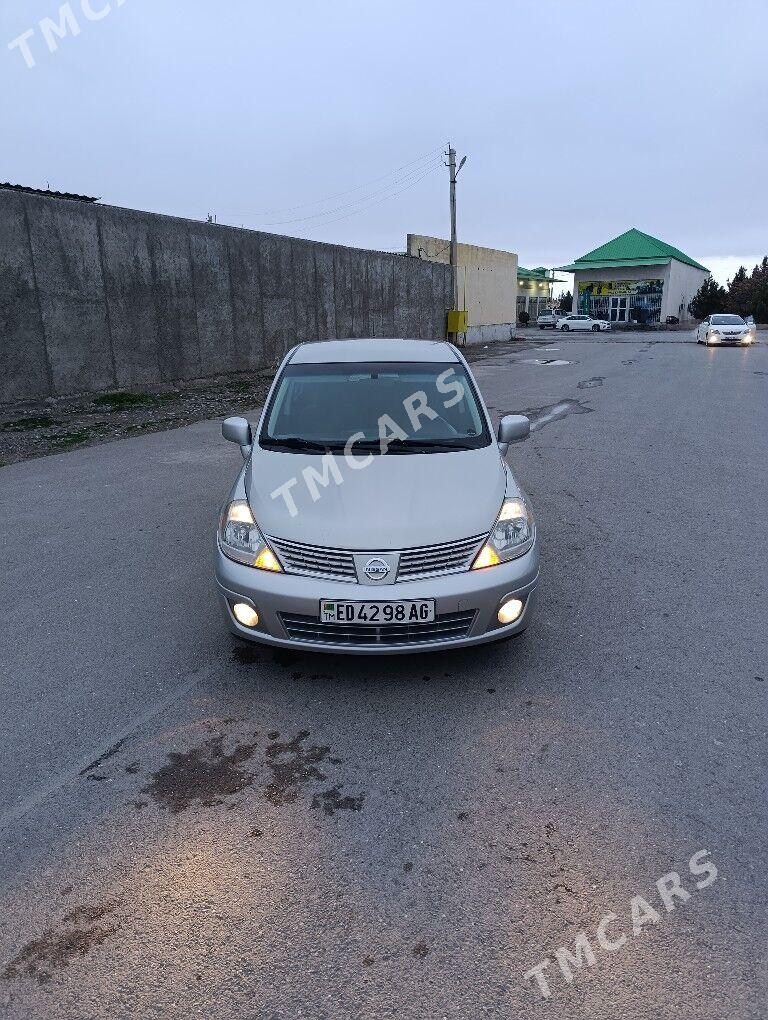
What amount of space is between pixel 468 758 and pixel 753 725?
134cm

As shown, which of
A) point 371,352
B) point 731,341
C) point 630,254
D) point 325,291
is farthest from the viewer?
point 630,254

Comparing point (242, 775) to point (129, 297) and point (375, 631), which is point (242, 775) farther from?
point (129, 297)

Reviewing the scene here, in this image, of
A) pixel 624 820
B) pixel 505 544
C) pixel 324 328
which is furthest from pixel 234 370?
pixel 624 820

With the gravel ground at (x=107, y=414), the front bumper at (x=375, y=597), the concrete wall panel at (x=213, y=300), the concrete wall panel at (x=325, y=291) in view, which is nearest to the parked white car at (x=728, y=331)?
the concrete wall panel at (x=325, y=291)

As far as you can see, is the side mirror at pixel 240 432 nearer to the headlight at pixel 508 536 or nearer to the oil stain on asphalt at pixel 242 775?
the headlight at pixel 508 536

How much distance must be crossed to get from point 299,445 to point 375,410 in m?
0.61

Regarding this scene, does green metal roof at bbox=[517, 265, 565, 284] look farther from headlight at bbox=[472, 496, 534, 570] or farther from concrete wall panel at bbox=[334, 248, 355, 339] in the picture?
headlight at bbox=[472, 496, 534, 570]

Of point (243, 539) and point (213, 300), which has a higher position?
point (213, 300)

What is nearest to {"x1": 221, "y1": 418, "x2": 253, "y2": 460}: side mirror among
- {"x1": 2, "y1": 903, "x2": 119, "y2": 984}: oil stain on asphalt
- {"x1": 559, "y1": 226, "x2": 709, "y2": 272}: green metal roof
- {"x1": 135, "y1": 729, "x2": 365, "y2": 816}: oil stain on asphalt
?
{"x1": 135, "y1": 729, "x2": 365, "y2": 816}: oil stain on asphalt

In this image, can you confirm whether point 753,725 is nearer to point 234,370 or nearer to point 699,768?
point 699,768

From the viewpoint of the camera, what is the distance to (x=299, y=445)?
4.22 metres

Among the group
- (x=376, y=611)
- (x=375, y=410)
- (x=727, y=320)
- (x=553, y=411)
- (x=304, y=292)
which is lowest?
(x=553, y=411)

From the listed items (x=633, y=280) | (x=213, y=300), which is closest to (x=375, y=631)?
(x=213, y=300)

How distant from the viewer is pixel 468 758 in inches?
117
